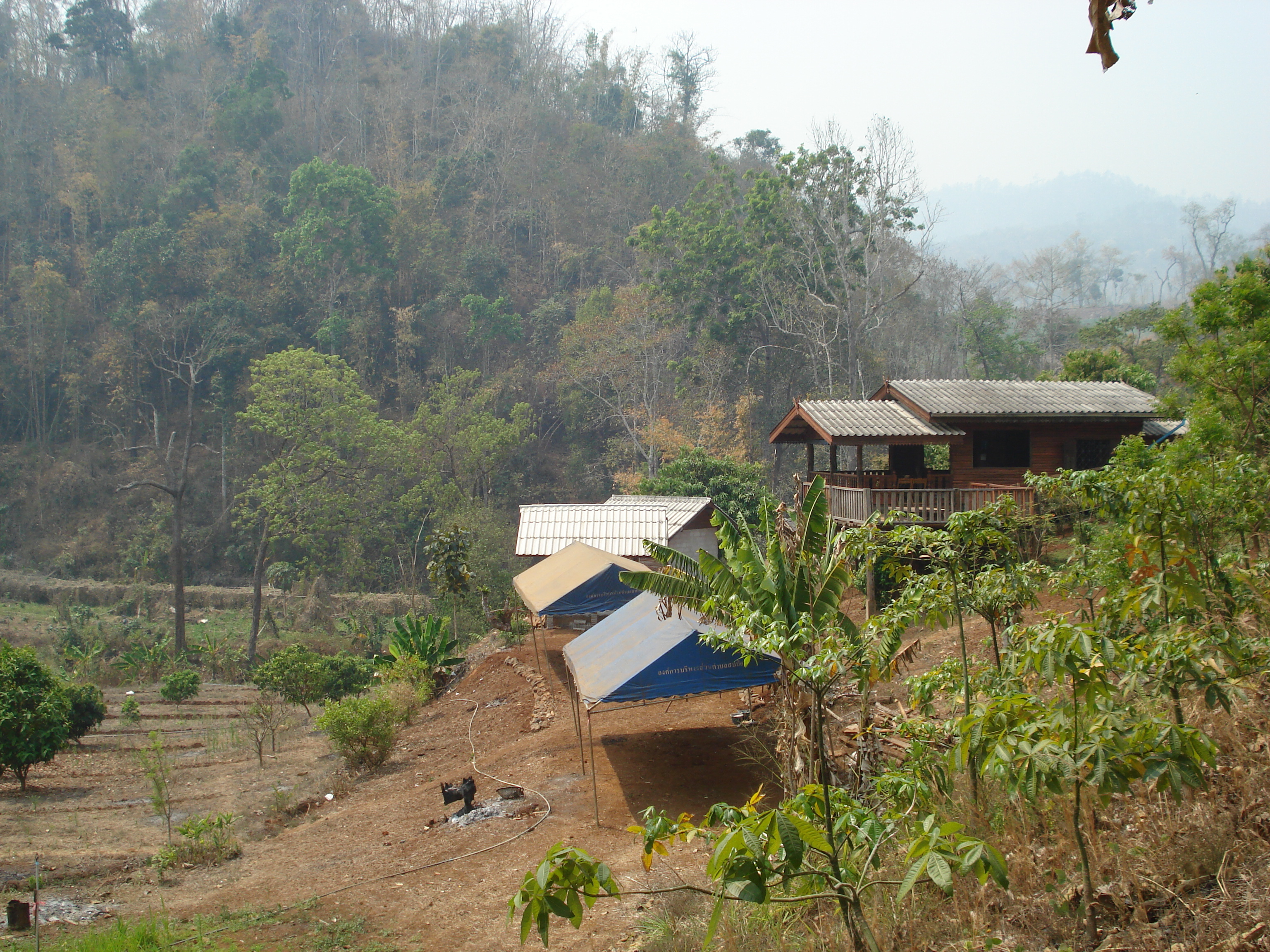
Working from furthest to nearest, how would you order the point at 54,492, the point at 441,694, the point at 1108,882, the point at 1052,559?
1. the point at 54,492
2. the point at 441,694
3. the point at 1052,559
4. the point at 1108,882

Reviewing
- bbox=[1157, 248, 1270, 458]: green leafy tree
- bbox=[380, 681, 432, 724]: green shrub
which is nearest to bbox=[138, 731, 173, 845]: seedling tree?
bbox=[380, 681, 432, 724]: green shrub

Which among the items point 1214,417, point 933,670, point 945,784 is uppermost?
point 1214,417

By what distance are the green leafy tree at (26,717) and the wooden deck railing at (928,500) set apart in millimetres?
12717

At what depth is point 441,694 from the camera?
17156 millimetres

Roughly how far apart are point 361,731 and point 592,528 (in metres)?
9.66

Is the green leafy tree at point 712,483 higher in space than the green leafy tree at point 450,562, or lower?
higher

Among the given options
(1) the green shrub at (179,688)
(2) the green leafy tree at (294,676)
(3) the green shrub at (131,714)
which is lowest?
(1) the green shrub at (179,688)

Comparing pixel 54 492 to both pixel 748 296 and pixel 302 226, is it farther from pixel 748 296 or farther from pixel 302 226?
pixel 748 296

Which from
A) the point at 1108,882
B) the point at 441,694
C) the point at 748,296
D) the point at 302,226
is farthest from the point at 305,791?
the point at 302,226

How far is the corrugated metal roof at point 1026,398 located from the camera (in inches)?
687

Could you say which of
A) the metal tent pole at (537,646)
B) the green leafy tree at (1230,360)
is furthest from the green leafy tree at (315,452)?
the green leafy tree at (1230,360)

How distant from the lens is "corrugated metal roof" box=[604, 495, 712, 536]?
69.0 feet

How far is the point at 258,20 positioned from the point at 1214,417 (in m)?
64.2

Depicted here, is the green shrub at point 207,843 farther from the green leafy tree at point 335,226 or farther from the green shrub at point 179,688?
the green leafy tree at point 335,226
